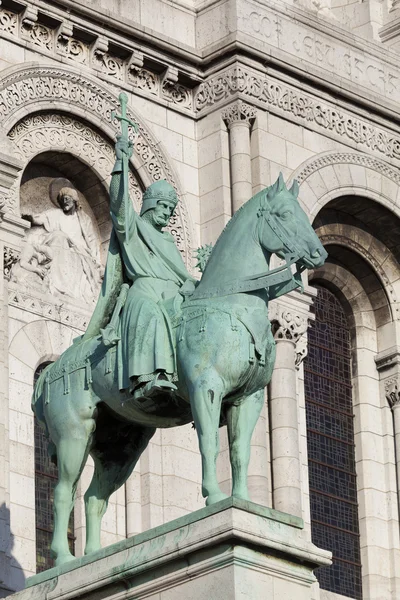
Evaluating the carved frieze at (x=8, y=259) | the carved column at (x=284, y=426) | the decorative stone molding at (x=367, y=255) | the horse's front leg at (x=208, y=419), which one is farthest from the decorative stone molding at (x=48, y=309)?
the horse's front leg at (x=208, y=419)

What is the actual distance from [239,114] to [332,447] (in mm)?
5020

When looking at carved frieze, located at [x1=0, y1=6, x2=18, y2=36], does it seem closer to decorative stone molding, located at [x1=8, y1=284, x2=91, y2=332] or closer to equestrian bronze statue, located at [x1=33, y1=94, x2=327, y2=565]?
decorative stone molding, located at [x1=8, y1=284, x2=91, y2=332]

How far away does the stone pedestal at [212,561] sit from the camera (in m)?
24.9

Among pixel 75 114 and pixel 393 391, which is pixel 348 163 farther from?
pixel 75 114

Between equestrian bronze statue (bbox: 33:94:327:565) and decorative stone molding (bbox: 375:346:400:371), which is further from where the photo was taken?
decorative stone molding (bbox: 375:346:400:371)

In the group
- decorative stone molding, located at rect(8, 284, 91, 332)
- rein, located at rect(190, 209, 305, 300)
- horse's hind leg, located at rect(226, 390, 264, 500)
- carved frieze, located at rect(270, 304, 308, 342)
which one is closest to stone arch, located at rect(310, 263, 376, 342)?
carved frieze, located at rect(270, 304, 308, 342)

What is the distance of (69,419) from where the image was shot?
27.0 metres

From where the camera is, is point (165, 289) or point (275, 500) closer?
point (165, 289)

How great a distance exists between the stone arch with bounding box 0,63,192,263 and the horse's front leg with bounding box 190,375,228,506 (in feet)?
24.3

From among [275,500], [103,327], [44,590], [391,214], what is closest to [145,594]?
[44,590]

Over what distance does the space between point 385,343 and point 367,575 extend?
12.2ft

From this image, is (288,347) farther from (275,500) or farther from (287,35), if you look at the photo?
(287,35)

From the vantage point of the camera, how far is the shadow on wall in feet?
100

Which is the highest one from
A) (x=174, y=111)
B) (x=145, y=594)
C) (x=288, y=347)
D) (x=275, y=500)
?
(x=174, y=111)
